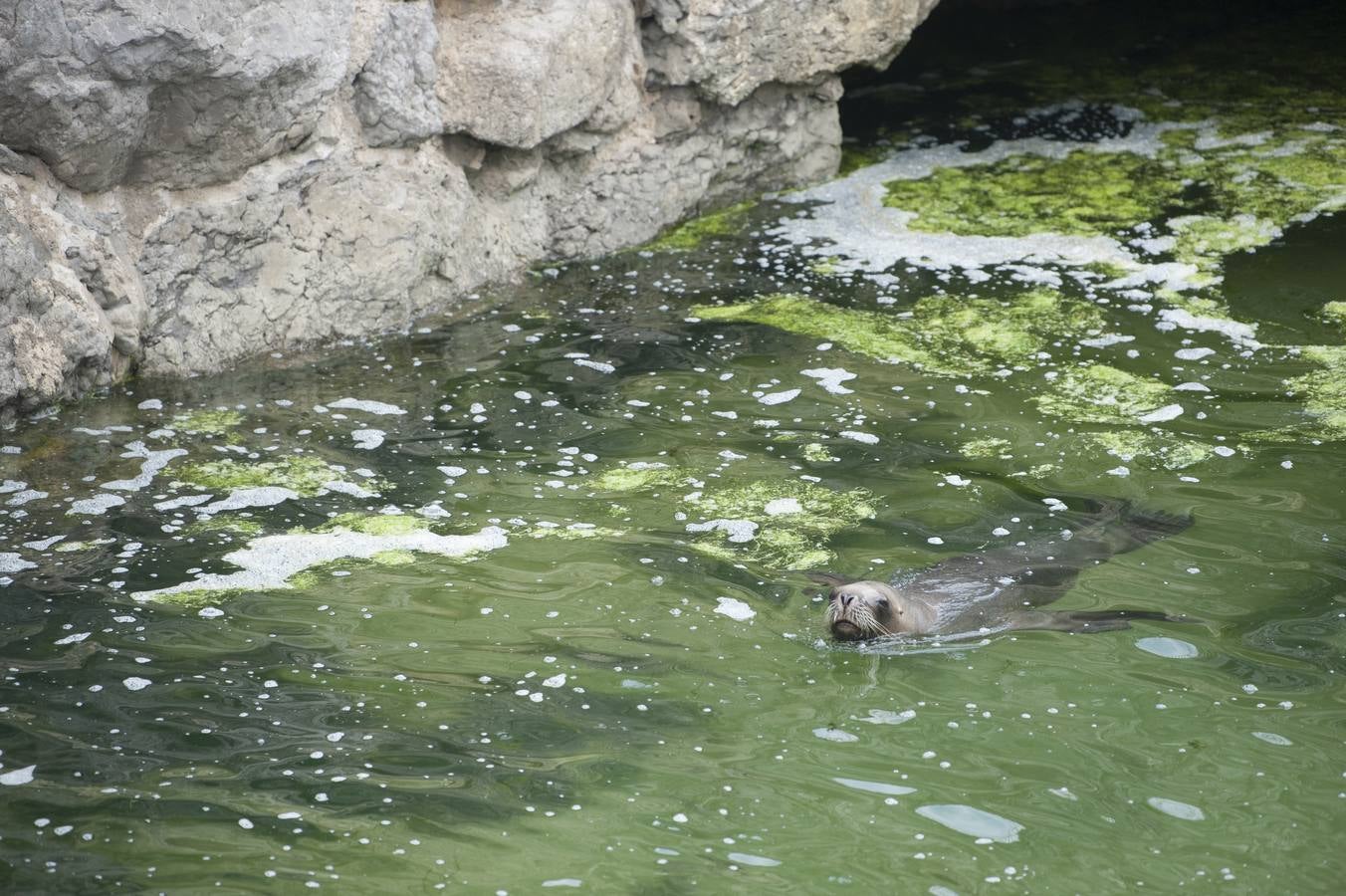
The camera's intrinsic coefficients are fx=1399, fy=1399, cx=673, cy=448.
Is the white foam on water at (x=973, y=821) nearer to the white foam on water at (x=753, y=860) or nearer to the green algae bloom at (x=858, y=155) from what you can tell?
the white foam on water at (x=753, y=860)

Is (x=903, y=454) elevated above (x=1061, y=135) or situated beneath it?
situated beneath

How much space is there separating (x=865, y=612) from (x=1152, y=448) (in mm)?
2472

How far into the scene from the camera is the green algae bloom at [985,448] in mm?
6625

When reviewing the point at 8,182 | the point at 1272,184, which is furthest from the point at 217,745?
the point at 1272,184

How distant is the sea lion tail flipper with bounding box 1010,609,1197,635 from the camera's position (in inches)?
197

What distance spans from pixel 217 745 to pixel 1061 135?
9264 millimetres

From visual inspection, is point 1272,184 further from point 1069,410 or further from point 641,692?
point 641,692

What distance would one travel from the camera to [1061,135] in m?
11.5

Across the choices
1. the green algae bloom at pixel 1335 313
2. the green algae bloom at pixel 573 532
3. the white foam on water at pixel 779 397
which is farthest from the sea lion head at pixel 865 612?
the green algae bloom at pixel 1335 313

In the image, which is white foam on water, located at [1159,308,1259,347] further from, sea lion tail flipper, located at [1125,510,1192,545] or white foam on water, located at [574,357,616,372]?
white foam on water, located at [574,357,616,372]

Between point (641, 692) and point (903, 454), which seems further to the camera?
point (903, 454)

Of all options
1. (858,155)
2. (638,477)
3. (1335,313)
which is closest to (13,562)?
(638,477)

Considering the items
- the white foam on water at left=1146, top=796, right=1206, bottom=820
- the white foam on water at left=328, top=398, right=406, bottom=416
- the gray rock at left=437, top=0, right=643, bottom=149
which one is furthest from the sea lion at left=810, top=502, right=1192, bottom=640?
the gray rock at left=437, top=0, right=643, bottom=149

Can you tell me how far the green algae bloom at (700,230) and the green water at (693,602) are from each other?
82cm
